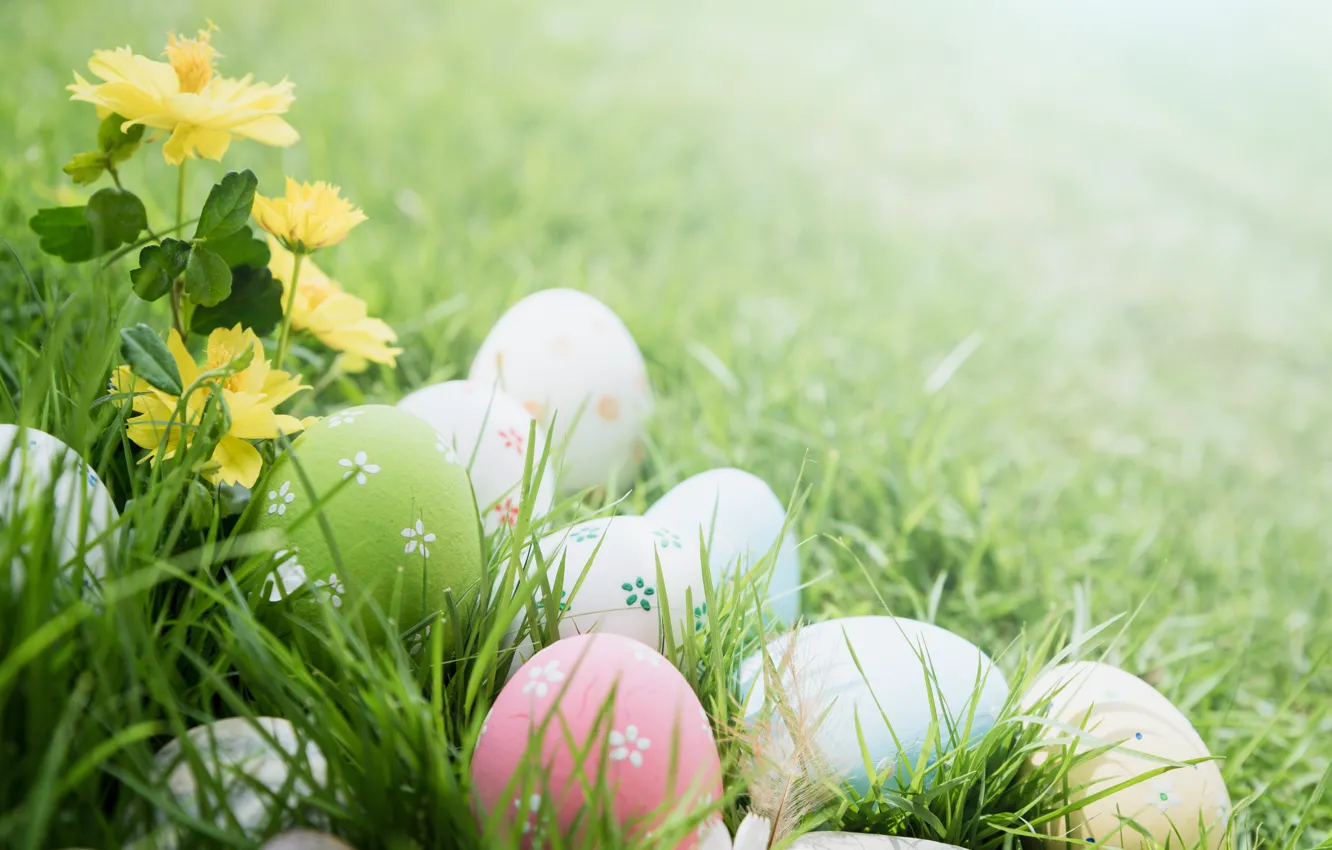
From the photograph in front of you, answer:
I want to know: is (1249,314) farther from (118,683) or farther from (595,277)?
(118,683)

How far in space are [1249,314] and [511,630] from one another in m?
2.76

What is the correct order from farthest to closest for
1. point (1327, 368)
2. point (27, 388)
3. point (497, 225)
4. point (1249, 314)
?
point (1249, 314)
point (1327, 368)
point (497, 225)
point (27, 388)

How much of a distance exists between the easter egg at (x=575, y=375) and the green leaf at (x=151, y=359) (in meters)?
0.47

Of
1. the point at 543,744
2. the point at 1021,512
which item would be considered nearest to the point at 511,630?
the point at 543,744

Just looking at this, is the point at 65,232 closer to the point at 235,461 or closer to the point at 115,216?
the point at 115,216

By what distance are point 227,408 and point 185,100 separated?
247 mm

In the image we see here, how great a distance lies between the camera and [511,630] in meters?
0.86

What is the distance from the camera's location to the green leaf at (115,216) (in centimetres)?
80

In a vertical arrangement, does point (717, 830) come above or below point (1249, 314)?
above

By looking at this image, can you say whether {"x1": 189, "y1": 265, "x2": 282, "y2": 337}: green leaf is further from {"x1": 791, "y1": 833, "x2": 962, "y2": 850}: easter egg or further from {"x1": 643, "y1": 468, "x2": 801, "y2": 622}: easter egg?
{"x1": 791, "y1": 833, "x2": 962, "y2": 850}: easter egg

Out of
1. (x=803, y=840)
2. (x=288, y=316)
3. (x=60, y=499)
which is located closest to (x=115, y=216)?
(x=288, y=316)

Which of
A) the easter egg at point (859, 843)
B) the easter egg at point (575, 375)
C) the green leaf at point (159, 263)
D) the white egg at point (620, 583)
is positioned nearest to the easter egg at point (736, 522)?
the white egg at point (620, 583)

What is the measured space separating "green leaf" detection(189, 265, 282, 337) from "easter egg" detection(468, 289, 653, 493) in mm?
349

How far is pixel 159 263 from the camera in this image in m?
0.79
